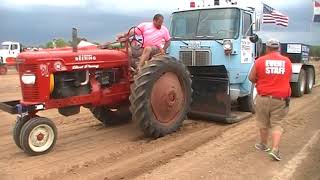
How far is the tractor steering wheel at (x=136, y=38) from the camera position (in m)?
9.04

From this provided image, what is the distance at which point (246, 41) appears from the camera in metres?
10.7

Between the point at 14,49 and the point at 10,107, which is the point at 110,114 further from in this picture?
the point at 14,49

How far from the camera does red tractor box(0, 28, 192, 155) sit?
24.6 ft

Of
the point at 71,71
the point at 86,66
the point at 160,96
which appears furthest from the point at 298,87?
the point at 71,71

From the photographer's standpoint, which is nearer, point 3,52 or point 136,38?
point 136,38

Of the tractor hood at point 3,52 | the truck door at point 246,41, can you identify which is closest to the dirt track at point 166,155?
the truck door at point 246,41

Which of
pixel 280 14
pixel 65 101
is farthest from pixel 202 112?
pixel 280 14

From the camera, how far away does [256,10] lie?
11.6 meters

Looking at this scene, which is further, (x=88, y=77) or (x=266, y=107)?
(x=88, y=77)

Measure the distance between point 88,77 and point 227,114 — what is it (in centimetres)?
307

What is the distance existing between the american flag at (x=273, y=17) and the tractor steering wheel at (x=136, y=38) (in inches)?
226

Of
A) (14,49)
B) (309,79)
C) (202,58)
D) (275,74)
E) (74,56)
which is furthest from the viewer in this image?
(14,49)

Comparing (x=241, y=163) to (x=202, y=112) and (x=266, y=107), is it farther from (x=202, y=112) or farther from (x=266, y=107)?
(x=202, y=112)

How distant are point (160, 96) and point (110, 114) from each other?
5.82 feet
